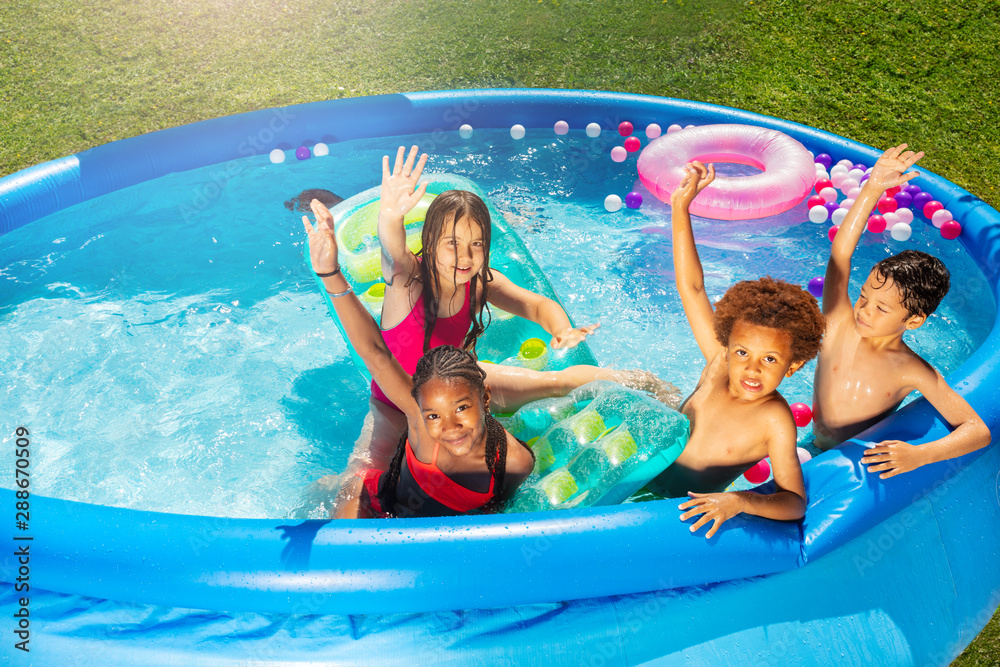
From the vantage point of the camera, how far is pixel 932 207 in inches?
177

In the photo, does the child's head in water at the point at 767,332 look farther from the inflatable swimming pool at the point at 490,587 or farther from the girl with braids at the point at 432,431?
the girl with braids at the point at 432,431

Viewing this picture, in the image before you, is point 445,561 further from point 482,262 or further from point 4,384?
point 4,384

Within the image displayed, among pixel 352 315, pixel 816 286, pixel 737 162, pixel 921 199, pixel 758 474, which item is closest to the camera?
pixel 352 315

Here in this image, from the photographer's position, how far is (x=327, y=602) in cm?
211

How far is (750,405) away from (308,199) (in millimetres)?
3366

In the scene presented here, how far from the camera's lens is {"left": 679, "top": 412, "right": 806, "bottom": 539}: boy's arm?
2135 millimetres

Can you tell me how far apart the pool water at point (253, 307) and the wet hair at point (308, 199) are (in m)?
0.08

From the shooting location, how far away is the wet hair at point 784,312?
216 centimetres

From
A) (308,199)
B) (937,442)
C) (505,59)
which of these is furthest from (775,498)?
(505,59)

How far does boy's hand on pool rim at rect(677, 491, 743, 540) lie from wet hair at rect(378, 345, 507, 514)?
583 millimetres

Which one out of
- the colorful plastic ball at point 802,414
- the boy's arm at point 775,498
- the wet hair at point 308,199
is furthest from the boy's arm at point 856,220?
the wet hair at point 308,199

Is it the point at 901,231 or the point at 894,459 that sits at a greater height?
the point at 894,459

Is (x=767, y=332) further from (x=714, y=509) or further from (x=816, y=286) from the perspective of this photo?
(x=816, y=286)

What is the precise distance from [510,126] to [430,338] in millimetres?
3063
